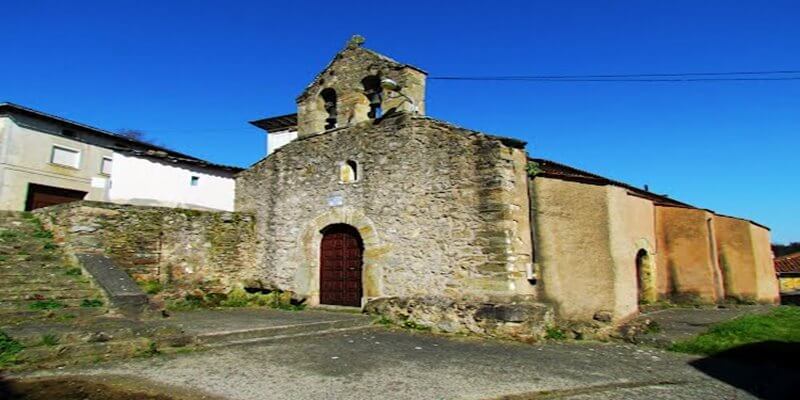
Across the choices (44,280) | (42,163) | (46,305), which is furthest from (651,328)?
(42,163)

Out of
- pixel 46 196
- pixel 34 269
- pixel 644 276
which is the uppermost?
pixel 46 196

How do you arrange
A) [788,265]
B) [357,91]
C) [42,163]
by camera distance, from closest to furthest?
[357,91] < [42,163] < [788,265]

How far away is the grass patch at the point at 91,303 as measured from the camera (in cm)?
713

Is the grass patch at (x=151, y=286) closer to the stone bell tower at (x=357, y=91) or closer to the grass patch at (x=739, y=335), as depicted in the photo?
the stone bell tower at (x=357, y=91)

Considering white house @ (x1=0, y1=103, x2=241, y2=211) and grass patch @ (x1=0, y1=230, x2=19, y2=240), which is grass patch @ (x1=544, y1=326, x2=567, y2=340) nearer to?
grass patch @ (x1=0, y1=230, x2=19, y2=240)

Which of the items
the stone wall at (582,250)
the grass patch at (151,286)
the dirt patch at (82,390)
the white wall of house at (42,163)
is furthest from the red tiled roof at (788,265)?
the white wall of house at (42,163)

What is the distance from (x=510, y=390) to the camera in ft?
14.7

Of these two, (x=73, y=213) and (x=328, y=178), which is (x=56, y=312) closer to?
(x=73, y=213)

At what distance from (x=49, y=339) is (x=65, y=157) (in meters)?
16.6

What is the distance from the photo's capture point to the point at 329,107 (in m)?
11.3

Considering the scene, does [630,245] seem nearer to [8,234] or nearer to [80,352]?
[80,352]

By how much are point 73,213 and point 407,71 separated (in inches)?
279

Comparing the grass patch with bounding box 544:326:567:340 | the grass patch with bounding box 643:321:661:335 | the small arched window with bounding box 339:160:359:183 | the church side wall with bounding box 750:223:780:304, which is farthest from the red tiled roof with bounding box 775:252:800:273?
the small arched window with bounding box 339:160:359:183

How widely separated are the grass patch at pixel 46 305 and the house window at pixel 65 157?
14.2 meters
